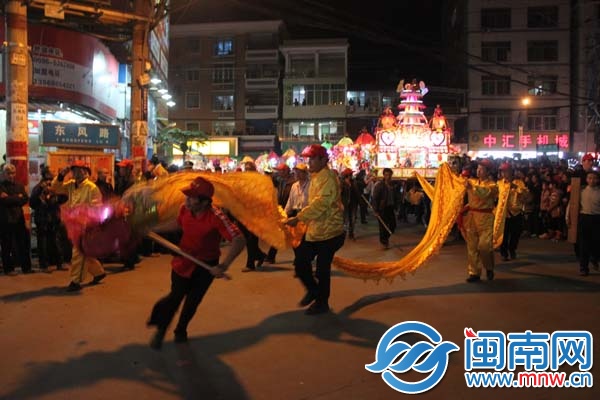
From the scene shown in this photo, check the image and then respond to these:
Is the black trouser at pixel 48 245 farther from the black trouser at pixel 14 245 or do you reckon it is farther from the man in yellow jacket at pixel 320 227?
the man in yellow jacket at pixel 320 227

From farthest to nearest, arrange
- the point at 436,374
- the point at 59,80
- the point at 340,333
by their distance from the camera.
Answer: the point at 59,80 < the point at 340,333 < the point at 436,374

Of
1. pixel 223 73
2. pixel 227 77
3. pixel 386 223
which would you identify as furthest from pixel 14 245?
pixel 223 73

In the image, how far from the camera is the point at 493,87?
43219 millimetres

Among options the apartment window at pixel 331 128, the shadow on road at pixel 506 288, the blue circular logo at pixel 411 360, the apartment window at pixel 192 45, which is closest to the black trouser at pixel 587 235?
the shadow on road at pixel 506 288

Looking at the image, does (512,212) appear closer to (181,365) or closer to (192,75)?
(181,365)

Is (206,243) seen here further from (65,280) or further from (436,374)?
(65,280)

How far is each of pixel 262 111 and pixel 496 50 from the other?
2007 centimetres

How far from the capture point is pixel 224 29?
48.7 m

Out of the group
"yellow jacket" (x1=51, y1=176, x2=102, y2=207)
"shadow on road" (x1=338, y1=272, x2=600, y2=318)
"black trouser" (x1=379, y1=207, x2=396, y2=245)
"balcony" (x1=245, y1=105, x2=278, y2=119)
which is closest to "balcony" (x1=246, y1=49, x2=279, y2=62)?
"balcony" (x1=245, y1=105, x2=278, y2=119)

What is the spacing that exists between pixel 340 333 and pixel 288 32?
50737 mm

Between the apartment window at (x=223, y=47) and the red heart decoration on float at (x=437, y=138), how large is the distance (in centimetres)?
3362

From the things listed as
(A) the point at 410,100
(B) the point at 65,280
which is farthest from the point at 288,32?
(B) the point at 65,280

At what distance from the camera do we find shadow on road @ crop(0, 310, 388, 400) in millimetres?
4484

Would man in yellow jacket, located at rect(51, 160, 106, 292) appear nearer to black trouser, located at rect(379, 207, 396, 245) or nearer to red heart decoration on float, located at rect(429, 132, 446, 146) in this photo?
black trouser, located at rect(379, 207, 396, 245)
